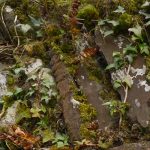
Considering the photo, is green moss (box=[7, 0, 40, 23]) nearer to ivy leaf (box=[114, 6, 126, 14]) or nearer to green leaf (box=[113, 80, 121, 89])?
ivy leaf (box=[114, 6, 126, 14])

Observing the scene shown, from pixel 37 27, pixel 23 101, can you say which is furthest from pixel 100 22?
pixel 23 101

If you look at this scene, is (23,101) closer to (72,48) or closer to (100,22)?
(72,48)

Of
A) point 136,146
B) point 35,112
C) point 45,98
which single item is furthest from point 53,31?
point 136,146

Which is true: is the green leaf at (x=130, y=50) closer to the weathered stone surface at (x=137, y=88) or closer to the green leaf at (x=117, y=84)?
the weathered stone surface at (x=137, y=88)

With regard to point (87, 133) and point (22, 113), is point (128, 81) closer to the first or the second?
point (87, 133)

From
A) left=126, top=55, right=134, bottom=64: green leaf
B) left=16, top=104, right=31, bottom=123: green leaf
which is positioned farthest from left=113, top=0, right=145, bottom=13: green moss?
left=16, top=104, right=31, bottom=123: green leaf

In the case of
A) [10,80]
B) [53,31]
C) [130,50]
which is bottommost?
[10,80]
